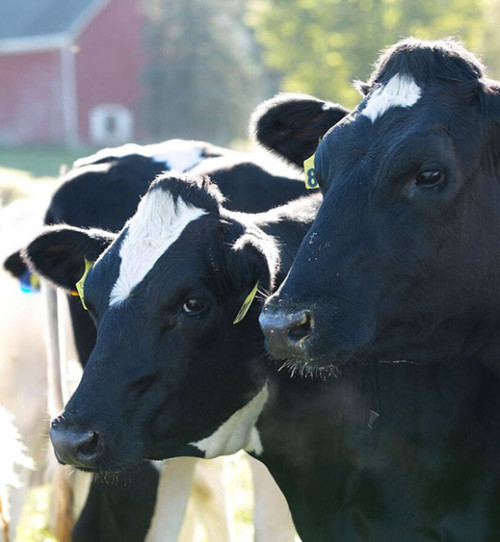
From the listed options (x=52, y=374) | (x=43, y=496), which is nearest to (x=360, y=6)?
(x=43, y=496)

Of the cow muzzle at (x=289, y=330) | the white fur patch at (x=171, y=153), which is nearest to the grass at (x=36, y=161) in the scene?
the white fur patch at (x=171, y=153)

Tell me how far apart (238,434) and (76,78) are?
138ft

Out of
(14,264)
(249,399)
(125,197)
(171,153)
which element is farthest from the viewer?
(171,153)

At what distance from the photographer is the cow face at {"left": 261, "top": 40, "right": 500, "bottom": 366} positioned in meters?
3.30

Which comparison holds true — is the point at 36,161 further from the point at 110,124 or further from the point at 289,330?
the point at 289,330

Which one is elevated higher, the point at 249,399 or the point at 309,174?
the point at 309,174

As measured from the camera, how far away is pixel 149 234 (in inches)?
152

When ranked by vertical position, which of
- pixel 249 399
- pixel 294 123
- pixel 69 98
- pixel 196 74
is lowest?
pixel 69 98

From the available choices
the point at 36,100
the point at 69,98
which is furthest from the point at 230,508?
the point at 36,100

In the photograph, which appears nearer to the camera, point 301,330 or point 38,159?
point 301,330

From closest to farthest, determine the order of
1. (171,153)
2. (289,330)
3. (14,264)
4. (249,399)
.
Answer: (289,330) → (249,399) → (14,264) → (171,153)

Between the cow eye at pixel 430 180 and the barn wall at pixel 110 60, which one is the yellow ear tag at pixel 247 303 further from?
the barn wall at pixel 110 60

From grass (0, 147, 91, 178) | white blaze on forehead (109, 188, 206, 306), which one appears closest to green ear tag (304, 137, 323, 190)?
white blaze on forehead (109, 188, 206, 306)

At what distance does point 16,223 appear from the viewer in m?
6.24
